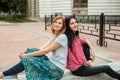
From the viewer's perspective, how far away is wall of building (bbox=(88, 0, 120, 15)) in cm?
3031

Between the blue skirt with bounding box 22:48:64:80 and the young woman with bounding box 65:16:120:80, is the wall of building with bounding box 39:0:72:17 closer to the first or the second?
the young woman with bounding box 65:16:120:80

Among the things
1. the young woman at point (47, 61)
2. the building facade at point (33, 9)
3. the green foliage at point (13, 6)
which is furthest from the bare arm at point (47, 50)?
the green foliage at point (13, 6)

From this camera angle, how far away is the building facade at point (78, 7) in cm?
3042

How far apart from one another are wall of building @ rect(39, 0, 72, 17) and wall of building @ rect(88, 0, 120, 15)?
248cm

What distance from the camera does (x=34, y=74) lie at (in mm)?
4809

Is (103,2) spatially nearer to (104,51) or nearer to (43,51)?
(104,51)

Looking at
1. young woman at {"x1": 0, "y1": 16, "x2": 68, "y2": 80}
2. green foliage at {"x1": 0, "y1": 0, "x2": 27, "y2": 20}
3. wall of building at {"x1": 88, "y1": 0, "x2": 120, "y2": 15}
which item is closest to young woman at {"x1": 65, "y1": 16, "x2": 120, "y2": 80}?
young woman at {"x1": 0, "y1": 16, "x2": 68, "y2": 80}

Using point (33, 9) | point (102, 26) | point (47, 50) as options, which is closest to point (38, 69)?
point (47, 50)

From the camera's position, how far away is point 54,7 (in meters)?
33.5

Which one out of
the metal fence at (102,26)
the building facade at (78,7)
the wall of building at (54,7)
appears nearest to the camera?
the metal fence at (102,26)

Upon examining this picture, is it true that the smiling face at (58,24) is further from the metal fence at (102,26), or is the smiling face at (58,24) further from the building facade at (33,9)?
the building facade at (33,9)

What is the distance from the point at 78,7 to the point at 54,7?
306cm

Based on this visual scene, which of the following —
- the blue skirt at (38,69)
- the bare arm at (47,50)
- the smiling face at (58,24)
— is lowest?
the blue skirt at (38,69)

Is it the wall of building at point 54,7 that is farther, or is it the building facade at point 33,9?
the building facade at point 33,9
